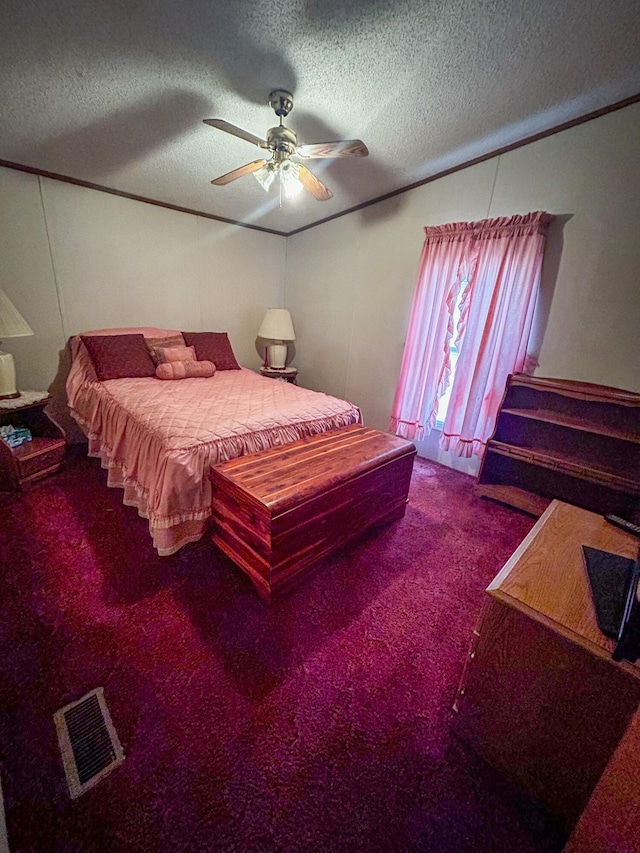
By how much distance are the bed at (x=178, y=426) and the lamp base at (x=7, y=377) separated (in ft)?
1.40

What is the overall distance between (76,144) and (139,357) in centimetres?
141

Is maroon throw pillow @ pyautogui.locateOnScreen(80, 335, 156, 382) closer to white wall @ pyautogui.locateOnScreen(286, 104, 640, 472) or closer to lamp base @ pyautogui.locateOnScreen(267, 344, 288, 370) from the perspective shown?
lamp base @ pyautogui.locateOnScreen(267, 344, 288, 370)

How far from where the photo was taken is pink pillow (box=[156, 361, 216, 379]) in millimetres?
2586

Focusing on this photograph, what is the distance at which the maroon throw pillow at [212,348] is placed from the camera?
10.1 feet

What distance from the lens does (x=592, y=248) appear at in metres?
1.84

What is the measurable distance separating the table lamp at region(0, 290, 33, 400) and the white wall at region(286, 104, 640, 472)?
2734 mm

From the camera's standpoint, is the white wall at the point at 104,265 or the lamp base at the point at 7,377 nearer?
the lamp base at the point at 7,377

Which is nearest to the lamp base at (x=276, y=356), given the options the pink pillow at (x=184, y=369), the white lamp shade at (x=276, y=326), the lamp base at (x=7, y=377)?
the white lamp shade at (x=276, y=326)

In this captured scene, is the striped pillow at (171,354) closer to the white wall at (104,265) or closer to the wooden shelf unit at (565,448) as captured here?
the white wall at (104,265)

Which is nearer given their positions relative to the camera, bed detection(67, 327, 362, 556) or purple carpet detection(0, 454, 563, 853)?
purple carpet detection(0, 454, 563, 853)

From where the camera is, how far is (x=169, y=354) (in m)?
2.73

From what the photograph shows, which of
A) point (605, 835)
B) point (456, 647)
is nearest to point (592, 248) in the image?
point (456, 647)

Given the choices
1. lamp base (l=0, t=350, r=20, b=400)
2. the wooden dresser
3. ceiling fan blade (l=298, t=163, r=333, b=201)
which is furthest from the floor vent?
ceiling fan blade (l=298, t=163, r=333, b=201)

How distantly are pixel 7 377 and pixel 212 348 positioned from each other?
1525mm
